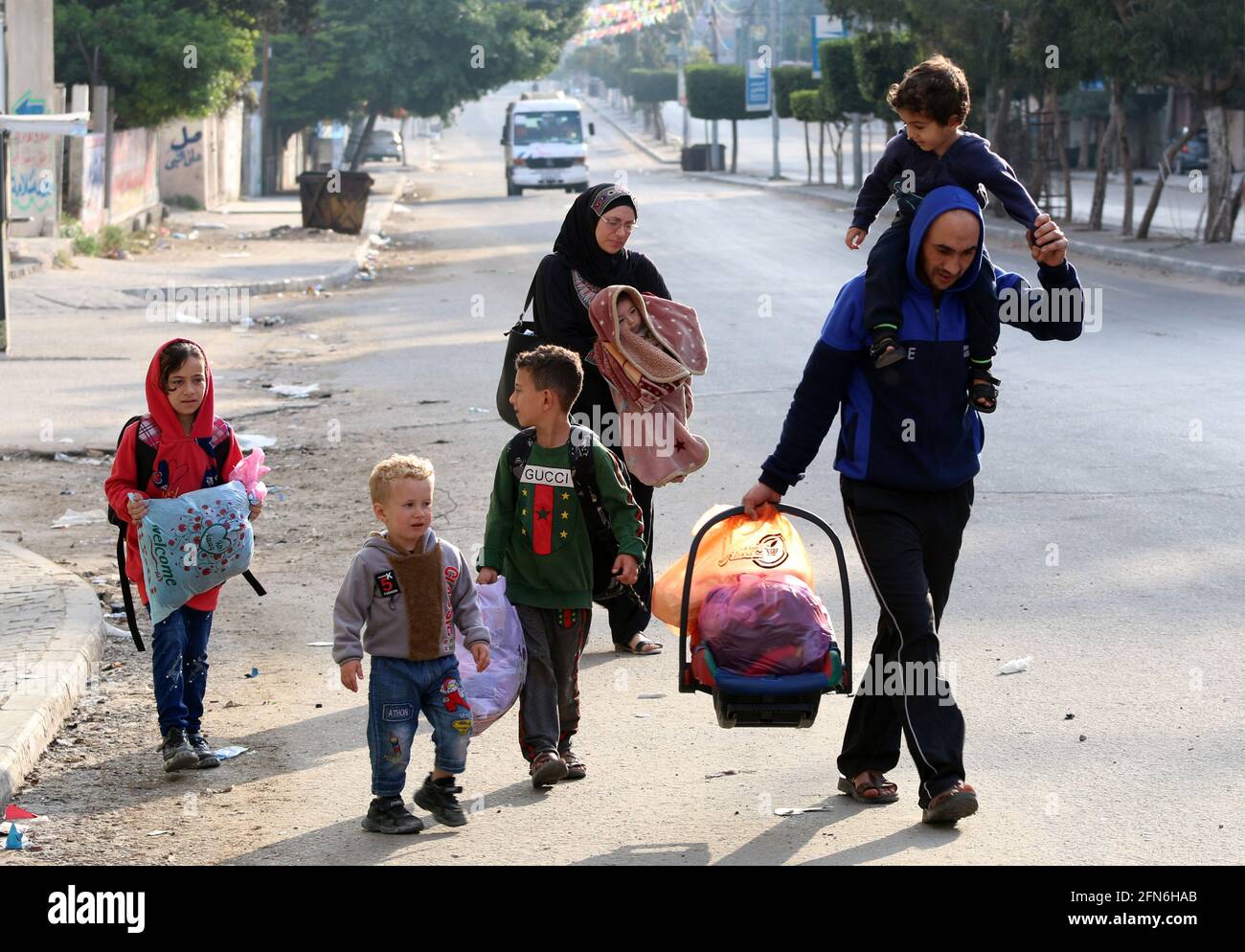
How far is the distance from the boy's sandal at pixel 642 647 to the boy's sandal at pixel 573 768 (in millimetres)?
1507

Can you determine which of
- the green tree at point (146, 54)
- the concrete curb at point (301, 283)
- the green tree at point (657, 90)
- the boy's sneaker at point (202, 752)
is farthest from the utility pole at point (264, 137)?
the boy's sneaker at point (202, 752)

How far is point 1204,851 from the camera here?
14.4 feet

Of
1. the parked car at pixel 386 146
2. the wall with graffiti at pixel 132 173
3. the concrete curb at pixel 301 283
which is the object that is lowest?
the concrete curb at pixel 301 283

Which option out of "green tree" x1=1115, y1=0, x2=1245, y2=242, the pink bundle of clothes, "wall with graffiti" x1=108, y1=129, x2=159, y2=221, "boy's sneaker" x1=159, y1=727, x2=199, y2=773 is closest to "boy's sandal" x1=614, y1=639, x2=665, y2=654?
the pink bundle of clothes

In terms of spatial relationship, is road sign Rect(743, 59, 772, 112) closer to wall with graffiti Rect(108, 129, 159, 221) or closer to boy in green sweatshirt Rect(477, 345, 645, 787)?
wall with graffiti Rect(108, 129, 159, 221)

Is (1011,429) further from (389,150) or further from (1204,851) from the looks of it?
(389,150)

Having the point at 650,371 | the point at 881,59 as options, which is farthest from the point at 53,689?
the point at 881,59

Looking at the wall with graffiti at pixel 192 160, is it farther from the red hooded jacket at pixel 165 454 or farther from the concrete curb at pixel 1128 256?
the red hooded jacket at pixel 165 454

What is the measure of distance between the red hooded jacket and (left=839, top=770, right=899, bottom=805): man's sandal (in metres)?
2.18

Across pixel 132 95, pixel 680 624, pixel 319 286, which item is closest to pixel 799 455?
pixel 680 624

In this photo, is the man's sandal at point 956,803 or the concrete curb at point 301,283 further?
the concrete curb at point 301,283

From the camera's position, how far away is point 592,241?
6250 millimetres

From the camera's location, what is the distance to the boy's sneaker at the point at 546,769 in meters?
5.04

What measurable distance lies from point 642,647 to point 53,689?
7.37 feet
